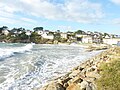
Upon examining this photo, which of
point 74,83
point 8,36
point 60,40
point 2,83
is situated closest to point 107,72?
point 74,83

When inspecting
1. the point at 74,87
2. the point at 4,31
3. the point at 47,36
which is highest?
the point at 4,31

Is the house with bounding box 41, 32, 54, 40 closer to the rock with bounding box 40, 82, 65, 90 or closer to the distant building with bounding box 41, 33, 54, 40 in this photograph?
the distant building with bounding box 41, 33, 54, 40

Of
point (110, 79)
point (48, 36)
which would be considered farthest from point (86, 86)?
point (48, 36)

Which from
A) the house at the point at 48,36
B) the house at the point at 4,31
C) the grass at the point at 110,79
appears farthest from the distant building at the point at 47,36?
the grass at the point at 110,79

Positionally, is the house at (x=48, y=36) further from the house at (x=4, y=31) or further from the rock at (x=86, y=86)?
the rock at (x=86, y=86)

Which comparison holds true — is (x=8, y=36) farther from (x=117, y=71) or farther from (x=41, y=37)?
(x=117, y=71)

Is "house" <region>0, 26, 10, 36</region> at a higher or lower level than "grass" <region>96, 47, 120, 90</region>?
higher

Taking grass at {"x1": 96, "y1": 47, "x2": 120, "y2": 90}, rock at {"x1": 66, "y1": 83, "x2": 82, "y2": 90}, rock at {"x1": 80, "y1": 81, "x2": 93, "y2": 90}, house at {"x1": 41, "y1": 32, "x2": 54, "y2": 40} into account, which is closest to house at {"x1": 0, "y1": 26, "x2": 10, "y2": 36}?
house at {"x1": 41, "y1": 32, "x2": 54, "y2": 40}

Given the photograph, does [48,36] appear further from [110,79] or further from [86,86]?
[110,79]

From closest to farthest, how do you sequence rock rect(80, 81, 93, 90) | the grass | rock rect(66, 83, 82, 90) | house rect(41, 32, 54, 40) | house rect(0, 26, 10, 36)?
the grass < rock rect(80, 81, 93, 90) < rock rect(66, 83, 82, 90) < house rect(41, 32, 54, 40) < house rect(0, 26, 10, 36)

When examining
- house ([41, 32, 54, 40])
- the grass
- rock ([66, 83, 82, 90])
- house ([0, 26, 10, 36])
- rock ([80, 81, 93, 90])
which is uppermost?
house ([0, 26, 10, 36])

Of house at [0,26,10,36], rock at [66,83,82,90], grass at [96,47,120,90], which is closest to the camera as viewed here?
grass at [96,47,120,90]

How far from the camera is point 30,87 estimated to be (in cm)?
1262

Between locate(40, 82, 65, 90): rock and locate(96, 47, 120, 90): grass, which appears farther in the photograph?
locate(40, 82, 65, 90): rock
